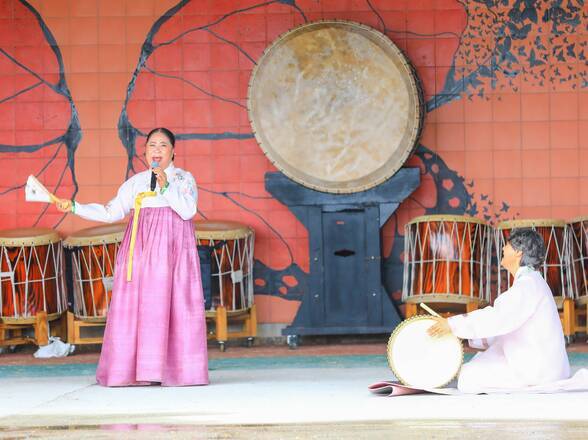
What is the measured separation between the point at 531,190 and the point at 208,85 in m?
2.05

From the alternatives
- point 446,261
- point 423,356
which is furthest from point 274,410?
point 446,261

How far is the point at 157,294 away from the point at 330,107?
86.5 inches

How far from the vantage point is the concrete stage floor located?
4066mm

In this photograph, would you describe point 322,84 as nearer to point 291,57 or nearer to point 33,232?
point 291,57

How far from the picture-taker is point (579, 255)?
7.38 metres

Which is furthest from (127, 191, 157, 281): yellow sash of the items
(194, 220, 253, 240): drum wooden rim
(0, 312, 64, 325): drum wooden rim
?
(0, 312, 64, 325): drum wooden rim

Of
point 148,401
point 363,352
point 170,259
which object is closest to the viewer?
point 148,401

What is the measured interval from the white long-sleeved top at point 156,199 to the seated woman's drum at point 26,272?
168 centimetres

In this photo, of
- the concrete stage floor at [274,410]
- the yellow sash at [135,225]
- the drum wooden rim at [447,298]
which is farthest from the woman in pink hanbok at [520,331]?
the drum wooden rim at [447,298]

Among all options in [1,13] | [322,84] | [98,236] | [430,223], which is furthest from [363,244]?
[1,13]

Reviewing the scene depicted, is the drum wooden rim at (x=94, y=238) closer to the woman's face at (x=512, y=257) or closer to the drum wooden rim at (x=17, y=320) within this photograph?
the drum wooden rim at (x=17, y=320)

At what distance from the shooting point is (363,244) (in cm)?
753

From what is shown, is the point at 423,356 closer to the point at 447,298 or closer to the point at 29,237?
the point at 447,298

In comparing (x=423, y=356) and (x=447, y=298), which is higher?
(x=447, y=298)
